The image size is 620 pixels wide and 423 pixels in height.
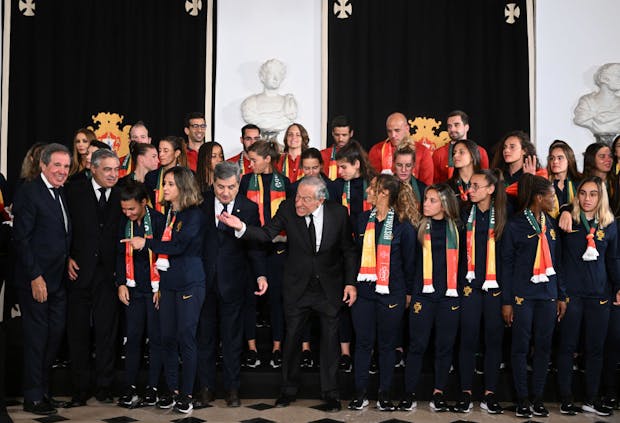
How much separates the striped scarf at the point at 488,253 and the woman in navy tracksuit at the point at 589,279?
23.1 inches

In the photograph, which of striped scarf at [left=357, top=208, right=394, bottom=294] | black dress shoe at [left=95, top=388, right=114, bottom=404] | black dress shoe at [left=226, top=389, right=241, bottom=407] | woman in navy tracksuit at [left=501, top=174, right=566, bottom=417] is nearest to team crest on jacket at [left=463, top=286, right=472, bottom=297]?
woman in navy tracksuit at [left=501, top=174, right=566, bottom=417]

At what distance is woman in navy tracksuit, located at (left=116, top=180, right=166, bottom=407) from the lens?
523 cm

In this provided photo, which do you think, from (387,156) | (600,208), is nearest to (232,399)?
(387,156)

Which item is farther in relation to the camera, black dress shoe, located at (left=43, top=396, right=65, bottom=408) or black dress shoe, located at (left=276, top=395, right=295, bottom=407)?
black dress shoe, located at (left=276, top=395, right=295, bottom=407)

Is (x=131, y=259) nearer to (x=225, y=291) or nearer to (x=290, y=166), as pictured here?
(x=225, y=291)

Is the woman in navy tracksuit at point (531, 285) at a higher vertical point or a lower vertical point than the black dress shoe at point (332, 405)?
higher

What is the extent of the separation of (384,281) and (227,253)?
1.05 meters

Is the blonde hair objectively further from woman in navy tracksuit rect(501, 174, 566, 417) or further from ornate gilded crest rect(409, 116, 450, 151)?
ornate gilded crest rect(409, 116, 450, 151)

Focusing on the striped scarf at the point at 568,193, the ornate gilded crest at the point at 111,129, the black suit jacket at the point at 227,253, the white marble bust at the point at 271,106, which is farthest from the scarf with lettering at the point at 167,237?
the ornate gilded crest at the point at 111,129

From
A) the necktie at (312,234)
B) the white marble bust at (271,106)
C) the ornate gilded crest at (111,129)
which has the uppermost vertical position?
the white marble bust at (271,106)

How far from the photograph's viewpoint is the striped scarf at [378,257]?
521 centimetres

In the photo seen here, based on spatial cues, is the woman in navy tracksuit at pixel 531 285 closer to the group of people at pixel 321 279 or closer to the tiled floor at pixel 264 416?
Result: the group of people at pixel 321 279

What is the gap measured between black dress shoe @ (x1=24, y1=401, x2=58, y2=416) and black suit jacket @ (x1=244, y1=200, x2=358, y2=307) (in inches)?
64.6

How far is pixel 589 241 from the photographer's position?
17.6ft
